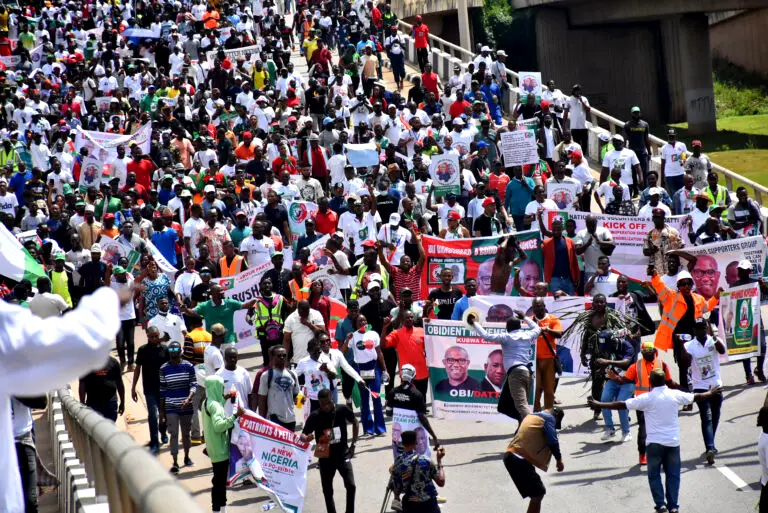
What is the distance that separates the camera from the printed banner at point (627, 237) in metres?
18.8

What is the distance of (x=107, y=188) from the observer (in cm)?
2233

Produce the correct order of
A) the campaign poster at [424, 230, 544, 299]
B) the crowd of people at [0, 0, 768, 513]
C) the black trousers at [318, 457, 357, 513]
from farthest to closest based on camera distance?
the campaign poster at [424, 230, 544, 299]
the crowd of people at [0, 0, 768, 513]
the black trousers at [318, 457, 357, 513]

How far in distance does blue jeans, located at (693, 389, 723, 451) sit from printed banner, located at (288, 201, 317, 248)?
8.32 m

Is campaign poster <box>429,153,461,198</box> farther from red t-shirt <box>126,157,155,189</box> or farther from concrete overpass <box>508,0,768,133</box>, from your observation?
concrete overpass <box>508,0,768,133</box>

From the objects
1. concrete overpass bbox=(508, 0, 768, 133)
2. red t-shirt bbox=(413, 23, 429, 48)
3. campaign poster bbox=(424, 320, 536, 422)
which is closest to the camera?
campaign poster bbox=(424, 320, 536, 422)

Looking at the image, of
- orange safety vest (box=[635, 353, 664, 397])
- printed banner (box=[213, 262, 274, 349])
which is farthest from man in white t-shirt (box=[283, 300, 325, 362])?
orange safety vest (box=[635, 353, 664, 397])

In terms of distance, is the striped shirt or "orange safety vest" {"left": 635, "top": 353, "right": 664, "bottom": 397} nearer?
"orange safety vest" {"left": 635, "top": 353, "right": 664, "bottom": 397}

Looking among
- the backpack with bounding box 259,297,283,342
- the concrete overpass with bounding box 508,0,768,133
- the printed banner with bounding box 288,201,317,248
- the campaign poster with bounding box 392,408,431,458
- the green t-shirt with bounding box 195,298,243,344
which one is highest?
Answer: the concrete overpass with bounding box 508,0,768,133

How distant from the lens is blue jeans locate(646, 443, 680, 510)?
11.9m

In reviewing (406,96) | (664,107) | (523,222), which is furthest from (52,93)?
(664,107)

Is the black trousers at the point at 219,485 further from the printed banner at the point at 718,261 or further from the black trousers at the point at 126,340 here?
the printed banner at the point at 718,261

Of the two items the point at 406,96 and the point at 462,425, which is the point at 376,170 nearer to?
the point at 462,425

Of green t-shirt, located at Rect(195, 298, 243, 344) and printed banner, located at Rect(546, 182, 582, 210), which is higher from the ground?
printed banner, located at Rect(546, 182, 582, 210)

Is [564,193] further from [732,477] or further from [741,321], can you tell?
[732,477]
